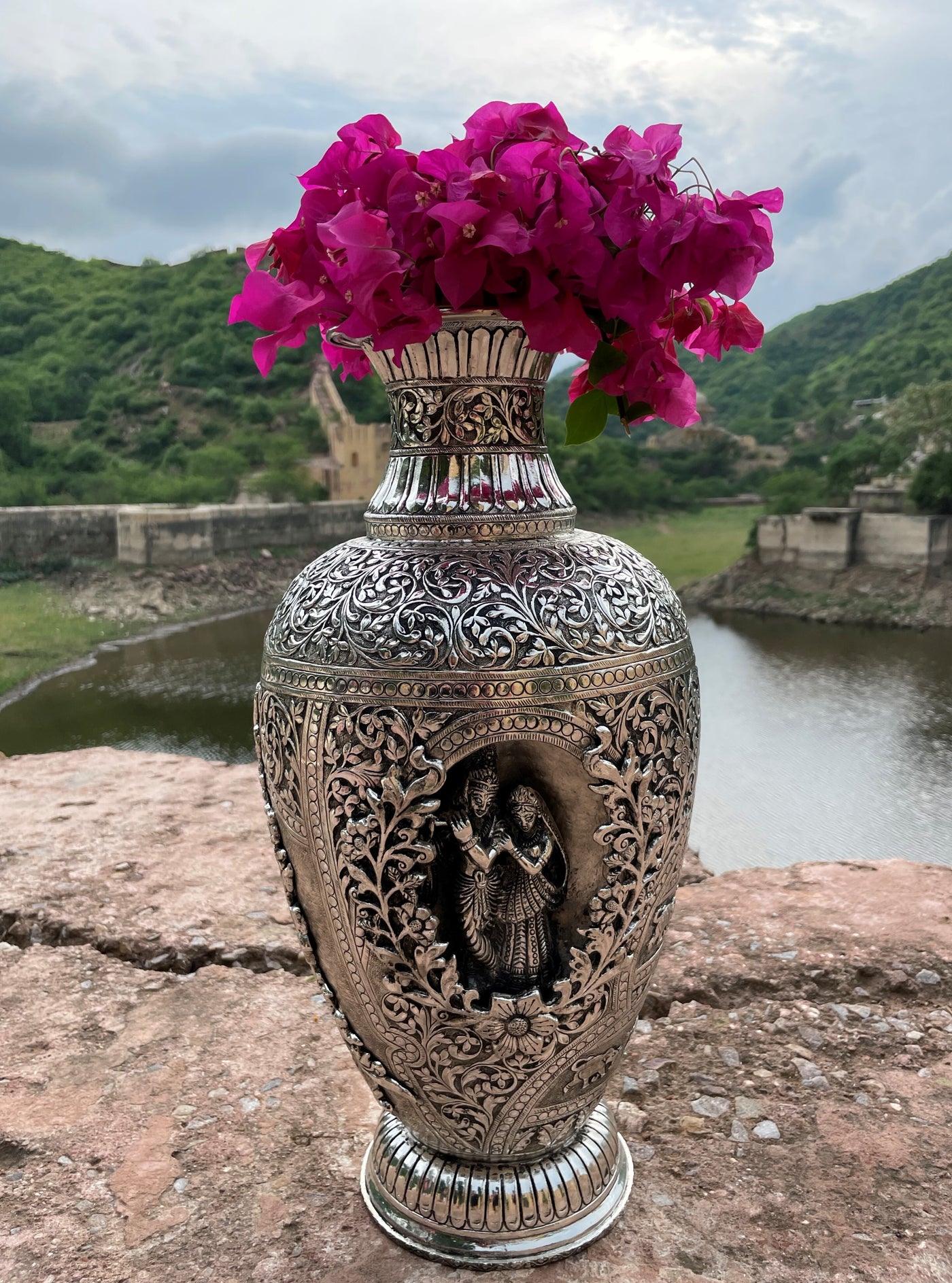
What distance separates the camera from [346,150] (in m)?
1.49

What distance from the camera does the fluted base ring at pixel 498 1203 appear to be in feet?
5.71

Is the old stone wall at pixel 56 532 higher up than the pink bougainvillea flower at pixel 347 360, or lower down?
lower down

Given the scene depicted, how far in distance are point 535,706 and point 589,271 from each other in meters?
0.64

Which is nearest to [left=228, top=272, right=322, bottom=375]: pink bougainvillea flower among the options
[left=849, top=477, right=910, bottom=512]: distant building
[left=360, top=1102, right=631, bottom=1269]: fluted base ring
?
[left=360, top=1102, right=631, bottom=1269]: fluted base ring

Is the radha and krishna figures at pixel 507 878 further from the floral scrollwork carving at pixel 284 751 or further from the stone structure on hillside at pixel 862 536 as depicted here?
the stone structure on hillside at pixel 862 536

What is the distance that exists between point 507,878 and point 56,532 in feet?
37.7

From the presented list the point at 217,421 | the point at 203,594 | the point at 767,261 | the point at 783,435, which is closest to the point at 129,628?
the point at 203,594

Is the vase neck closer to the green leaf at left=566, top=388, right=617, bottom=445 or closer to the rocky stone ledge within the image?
the green leaf at left=566, top=388, right=617, bottom=445

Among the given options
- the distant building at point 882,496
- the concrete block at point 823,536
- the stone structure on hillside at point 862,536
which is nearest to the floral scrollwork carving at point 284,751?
the stone structure on hillside at point 862,536

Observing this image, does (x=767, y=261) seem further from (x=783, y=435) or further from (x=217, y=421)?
(x=217, y=421)

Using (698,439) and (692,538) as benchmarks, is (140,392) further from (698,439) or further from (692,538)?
(692,538)

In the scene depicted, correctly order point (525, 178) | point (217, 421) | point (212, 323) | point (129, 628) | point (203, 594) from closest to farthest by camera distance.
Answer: point (525, 178), point (129, 628), point (203, 594), point (217, 421), point (212, 323)

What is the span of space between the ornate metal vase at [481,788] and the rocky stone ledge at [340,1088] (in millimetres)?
203

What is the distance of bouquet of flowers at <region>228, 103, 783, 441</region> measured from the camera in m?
1.40
